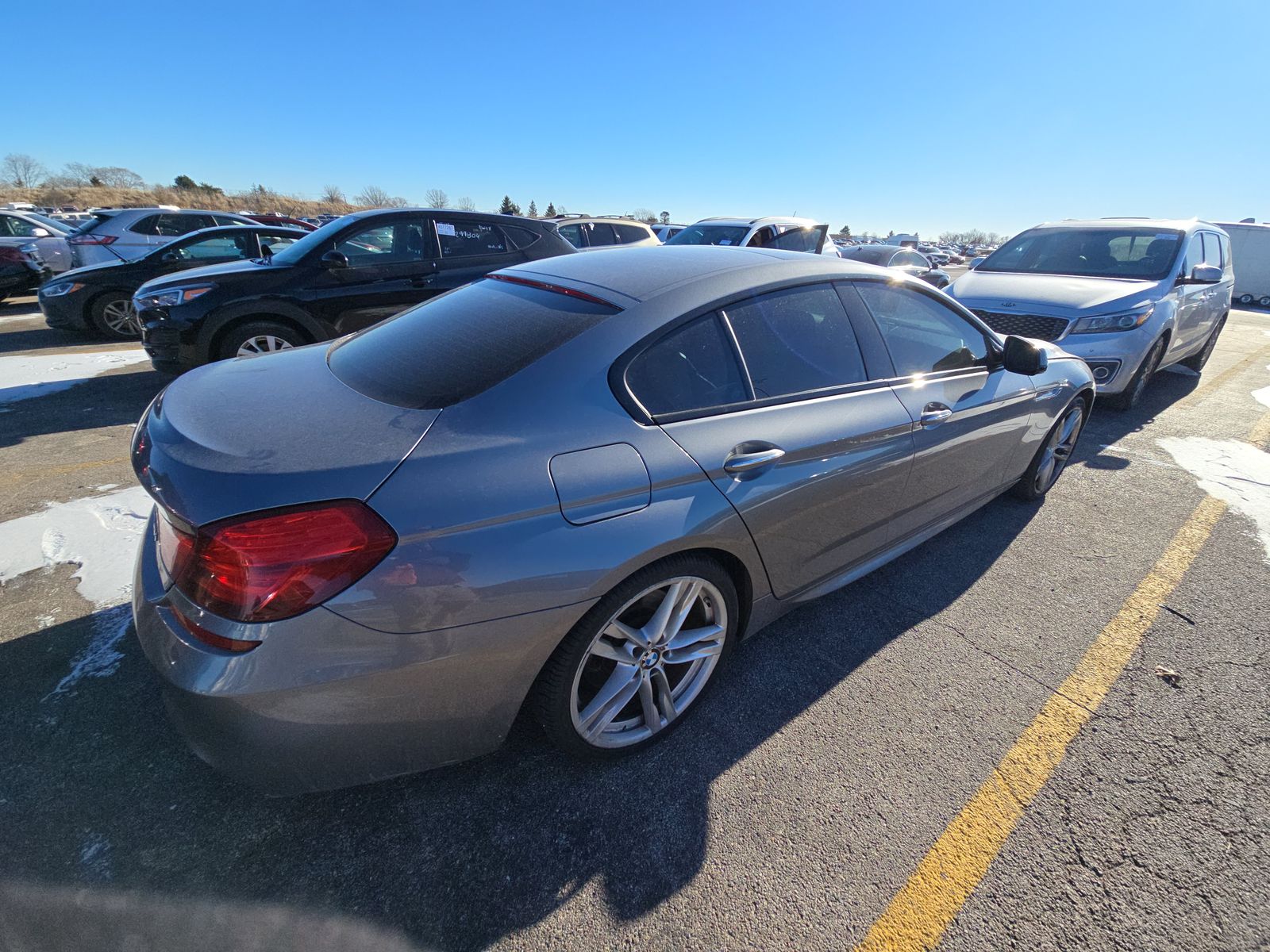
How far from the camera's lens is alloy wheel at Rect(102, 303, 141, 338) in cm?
722

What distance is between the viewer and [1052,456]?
388cm

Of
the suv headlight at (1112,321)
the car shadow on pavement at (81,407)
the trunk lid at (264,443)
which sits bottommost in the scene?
the car shadow on pavement at (81,407)

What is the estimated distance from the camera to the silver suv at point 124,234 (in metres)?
9.44

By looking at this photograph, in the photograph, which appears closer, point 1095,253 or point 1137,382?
point 1137,382

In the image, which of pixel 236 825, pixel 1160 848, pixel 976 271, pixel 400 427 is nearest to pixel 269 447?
pixel 400 427

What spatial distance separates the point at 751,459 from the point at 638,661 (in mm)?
753

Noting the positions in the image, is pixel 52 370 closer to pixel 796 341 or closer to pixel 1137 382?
pixel 796 341

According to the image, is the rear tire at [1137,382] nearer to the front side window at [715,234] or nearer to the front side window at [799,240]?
the front side window at [799,240]

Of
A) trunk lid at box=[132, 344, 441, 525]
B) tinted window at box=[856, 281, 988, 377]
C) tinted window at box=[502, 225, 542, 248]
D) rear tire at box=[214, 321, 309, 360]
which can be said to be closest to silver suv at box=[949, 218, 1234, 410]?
tinted window at box=[856, 281, 988, 377]

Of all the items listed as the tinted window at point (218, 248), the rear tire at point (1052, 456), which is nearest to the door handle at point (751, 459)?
Answer: the rear tire at point (1052, 456)

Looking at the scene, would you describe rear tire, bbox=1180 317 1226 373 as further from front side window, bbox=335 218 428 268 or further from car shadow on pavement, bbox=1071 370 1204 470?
front side window, bbox=335 218 428 268

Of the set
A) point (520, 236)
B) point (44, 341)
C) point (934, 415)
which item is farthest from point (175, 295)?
point (934, 415)

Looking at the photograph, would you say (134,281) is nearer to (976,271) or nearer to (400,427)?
(400,427)

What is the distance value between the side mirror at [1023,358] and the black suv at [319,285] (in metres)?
4.44
